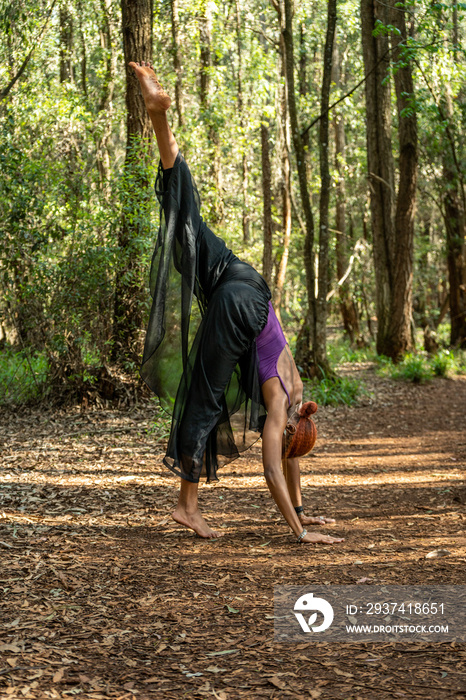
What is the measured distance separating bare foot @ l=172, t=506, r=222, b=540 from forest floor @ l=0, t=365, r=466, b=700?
0.07 m

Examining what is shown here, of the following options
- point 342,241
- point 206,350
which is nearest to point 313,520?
point 206,350

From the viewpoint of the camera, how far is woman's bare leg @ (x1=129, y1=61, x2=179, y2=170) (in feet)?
12.9

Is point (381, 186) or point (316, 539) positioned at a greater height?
point (381, 186)

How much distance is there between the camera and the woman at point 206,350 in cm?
398

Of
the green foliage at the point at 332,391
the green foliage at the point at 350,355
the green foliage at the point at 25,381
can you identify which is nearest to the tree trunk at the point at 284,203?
the green foliage at the point at 350,355

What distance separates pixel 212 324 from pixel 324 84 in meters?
7.75

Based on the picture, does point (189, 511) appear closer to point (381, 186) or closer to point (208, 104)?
point (381, 186)

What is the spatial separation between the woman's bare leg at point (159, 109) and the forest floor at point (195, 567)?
2.38 metres

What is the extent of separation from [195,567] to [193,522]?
49cm

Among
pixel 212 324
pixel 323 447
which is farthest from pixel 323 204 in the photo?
pixel 212 324

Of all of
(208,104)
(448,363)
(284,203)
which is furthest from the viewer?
(208,104)

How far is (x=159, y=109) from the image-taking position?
394 centimetres

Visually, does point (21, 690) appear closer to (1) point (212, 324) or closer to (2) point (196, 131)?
(1) point (212, 324)

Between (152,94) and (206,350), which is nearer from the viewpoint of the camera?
(152,94)
